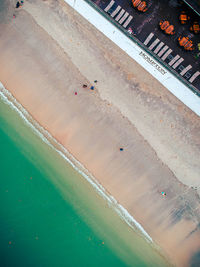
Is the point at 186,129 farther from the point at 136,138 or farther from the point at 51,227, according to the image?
the point at 51,227

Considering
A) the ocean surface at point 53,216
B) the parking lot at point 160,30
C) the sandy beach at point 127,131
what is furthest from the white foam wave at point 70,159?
the parking lot at point 160,30

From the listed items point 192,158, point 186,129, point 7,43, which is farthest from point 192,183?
point 7,43

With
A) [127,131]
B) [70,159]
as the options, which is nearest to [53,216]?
[70,159]

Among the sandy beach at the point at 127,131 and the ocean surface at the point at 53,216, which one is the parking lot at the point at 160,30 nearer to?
the sandy beach at the point at 127,131

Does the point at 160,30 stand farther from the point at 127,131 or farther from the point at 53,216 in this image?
the point at 53,216

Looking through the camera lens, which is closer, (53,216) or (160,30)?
(160,30)

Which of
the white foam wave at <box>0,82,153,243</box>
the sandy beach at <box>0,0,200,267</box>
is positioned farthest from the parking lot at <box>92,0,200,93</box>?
the white foam wave at <box>0,82,153,243</box>
